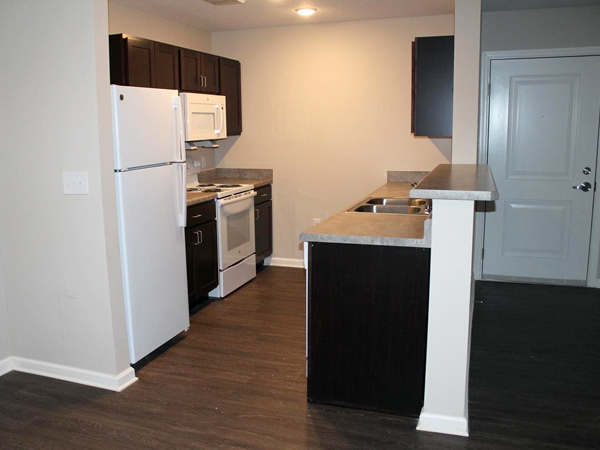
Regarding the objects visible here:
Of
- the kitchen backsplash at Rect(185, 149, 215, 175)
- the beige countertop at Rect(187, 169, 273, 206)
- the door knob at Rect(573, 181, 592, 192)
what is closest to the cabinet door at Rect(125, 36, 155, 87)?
the kitchen backsplash at Rect(185, 149, 215, 175)

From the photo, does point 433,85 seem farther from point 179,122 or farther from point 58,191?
point 58,191

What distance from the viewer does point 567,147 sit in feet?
16.0

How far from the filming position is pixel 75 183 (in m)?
3.01

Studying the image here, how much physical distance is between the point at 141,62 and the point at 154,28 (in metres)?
0.99

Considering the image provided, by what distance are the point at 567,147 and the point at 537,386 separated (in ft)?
8.63

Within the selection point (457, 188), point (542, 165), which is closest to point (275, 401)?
point (457, 188)

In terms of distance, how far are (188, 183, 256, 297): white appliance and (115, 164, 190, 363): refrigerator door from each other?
847 mm

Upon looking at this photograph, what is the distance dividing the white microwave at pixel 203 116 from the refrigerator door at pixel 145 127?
868 mm

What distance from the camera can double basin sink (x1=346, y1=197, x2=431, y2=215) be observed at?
3.91 meters

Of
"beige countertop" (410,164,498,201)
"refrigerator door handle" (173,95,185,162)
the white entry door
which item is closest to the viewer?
"beige countertop" (410,164,498,201)

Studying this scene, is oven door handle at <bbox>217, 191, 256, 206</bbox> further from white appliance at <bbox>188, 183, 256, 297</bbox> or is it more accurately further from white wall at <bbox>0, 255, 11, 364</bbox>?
white wall at <bbox>0, 255, 11, 364</bbox>

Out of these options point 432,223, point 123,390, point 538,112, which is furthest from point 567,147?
point 123,390

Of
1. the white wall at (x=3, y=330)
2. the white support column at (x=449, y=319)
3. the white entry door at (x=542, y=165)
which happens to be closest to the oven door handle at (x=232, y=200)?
the white wall at (x=3, y=330)

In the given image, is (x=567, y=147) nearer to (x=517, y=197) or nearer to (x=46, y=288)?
(x=517, y=197)
